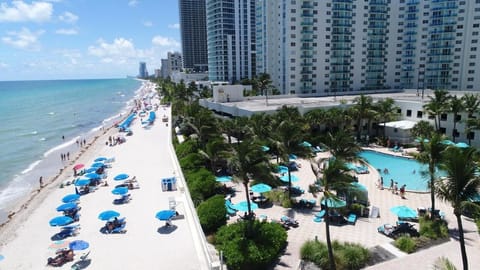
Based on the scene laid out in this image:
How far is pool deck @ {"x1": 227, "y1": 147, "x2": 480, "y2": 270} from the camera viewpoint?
15281 millimetres

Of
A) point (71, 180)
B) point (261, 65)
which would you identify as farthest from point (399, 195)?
point (261, 65)

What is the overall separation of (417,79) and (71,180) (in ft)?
238

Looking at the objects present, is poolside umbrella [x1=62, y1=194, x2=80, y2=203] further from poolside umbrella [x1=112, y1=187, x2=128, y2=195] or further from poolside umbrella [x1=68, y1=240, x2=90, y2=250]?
poolside umbrella [x1=68, y1=240, x2=90, y2=250]

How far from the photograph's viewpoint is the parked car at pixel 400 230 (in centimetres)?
1778

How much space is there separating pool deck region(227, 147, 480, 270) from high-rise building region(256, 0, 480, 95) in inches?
1823

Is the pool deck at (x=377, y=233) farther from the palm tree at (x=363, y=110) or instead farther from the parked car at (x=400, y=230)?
the palm tree at (x=363, y=110)

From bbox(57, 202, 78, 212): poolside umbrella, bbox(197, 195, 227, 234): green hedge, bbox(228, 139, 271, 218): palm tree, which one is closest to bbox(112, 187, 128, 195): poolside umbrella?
bbox(57, 202, 78, 212): poolside umbrella

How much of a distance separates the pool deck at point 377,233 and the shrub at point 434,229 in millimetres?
564

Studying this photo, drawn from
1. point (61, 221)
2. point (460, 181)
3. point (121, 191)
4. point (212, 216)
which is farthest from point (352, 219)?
point (61, 221)

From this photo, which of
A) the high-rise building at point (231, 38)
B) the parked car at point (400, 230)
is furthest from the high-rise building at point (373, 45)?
the parked car at point (400, 230)

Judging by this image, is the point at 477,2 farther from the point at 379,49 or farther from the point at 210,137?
the point at 210,137

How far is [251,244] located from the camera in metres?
15.5

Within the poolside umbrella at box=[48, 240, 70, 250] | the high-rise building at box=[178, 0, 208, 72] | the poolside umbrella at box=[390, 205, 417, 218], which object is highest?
the high-rise building at box=[178, 0, 208, 72]

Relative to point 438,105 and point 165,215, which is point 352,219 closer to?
point 165,215
